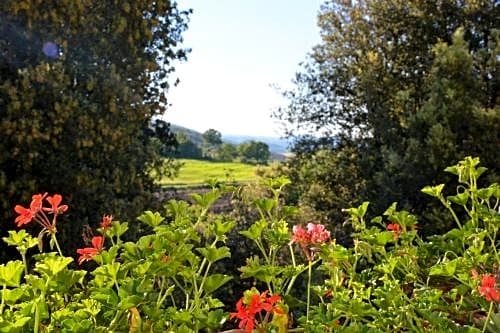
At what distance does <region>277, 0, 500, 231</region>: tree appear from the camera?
646 centimetres

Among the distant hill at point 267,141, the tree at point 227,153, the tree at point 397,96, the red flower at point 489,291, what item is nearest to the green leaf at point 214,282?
the red flower at point 489,291

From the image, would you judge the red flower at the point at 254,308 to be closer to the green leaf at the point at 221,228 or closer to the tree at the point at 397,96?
the green leaf at the point at 221,228

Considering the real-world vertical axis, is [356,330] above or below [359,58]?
below

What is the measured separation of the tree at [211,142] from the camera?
2502 centimetres

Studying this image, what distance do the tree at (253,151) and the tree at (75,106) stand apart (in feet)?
60.0

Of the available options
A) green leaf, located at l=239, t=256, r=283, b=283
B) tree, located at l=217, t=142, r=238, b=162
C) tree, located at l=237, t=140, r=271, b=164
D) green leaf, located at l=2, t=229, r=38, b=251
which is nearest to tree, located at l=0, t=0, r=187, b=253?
green leaf, located at l=2, t=229, r=38, b=251

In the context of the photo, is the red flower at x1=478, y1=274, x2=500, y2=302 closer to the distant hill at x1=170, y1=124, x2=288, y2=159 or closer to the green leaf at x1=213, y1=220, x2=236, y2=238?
the green leaf at x1=213, y1=220, x2=236, y2=238

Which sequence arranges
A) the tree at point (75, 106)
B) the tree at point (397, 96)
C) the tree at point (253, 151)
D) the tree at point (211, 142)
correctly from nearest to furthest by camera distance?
the tree at point (75, 106) < the tree at point (397, 96) < the tree at point (253, 151) < the tree at point (211, 142)

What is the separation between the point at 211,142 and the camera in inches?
1124

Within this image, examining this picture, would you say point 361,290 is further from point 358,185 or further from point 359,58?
point 359,58

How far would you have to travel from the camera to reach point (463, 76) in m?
6.70

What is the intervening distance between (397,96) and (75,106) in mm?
4388

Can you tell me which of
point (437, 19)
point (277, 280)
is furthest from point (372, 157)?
point (277, 280)

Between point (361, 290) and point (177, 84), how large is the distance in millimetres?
5204
